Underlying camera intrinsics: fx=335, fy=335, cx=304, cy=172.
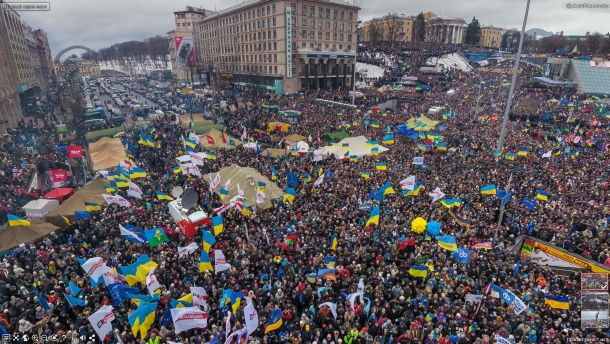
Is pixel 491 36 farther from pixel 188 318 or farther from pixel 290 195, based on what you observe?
pixel 188 318

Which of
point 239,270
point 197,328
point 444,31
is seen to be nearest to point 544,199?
point 239,270

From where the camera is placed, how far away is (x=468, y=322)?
8883 millimetres

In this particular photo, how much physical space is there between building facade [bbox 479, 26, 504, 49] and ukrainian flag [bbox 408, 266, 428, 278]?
151235 mm

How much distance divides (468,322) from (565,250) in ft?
22.2

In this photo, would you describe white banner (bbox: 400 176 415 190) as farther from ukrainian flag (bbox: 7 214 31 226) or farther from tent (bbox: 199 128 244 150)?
ukrainian flag (bbox: 7 214 31 226)

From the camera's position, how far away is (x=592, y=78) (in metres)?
45.3

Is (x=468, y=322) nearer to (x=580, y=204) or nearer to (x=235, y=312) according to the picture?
(x=235, y=312)

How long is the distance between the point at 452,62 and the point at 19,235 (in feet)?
254

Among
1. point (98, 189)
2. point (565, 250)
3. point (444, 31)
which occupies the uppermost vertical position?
point (444, 31)

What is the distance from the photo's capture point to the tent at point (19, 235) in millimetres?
12234

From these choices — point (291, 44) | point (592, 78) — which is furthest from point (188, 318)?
point (592, 78)

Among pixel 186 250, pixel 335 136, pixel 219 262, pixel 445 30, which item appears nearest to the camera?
pixel 219 262

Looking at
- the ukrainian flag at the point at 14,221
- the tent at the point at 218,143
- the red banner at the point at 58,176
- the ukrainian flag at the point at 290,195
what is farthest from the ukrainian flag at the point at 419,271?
the red banner at the point at 58,176

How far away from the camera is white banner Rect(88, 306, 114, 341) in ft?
26.2
